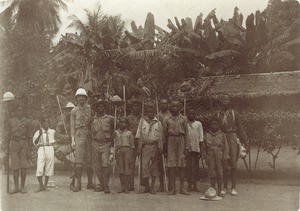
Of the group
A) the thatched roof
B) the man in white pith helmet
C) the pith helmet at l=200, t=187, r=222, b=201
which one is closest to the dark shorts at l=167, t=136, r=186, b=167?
the pith helmet at l=200, t=187, r=222, b=201

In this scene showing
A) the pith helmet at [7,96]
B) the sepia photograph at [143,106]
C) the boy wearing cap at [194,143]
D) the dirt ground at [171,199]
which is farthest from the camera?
the boy wearing cap at [194,143]

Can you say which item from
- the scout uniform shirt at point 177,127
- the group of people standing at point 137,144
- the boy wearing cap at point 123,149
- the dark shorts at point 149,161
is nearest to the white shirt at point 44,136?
the group of people standing at point 137,144

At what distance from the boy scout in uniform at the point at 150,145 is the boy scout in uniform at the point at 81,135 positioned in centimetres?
89

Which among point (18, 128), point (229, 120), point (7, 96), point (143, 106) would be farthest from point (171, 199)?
point (7, 96)

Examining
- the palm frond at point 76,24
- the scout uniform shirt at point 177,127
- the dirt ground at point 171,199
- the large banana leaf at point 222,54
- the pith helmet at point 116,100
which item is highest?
the palm frond at point 76,24

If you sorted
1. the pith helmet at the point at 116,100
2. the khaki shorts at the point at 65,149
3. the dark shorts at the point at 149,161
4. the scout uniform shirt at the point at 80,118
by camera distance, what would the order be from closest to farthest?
the dark shorts at the point at 149,161
the scout uniform shirt at the point at 80,118
the khaki shorts at the point at 65,149
the pith helmet at the point at 116,100

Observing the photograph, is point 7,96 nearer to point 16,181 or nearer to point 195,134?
point 16,181

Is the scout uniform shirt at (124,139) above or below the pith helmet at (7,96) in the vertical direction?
below

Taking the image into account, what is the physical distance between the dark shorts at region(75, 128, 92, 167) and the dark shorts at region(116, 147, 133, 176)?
52 cm

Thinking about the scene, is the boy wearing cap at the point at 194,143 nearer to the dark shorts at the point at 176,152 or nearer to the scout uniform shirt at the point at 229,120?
the dark shorts at the point at 176,152

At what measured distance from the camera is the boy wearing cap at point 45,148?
24.9 ft

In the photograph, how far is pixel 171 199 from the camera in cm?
688

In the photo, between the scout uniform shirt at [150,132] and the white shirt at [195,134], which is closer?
the scout uniform shirt at [150,132]

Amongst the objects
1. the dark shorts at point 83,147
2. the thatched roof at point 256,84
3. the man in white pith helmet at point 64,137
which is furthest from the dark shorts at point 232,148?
the man in white pith helmet at point 64,137
